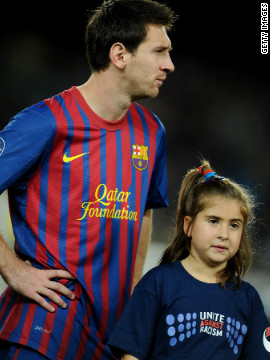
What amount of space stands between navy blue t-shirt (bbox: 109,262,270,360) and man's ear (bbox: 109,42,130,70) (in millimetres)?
836

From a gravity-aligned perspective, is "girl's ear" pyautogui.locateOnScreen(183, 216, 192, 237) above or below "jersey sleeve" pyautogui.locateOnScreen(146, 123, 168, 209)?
below

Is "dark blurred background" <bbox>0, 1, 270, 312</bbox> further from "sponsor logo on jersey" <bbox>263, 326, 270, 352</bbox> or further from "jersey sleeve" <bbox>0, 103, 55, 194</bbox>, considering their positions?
"jersey sleeve" <bbox>0, 103, 55, 194</bbox>

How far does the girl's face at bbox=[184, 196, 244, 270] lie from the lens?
1844 millimetres

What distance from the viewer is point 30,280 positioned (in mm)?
1885

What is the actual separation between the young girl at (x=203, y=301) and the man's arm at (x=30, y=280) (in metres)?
0.26

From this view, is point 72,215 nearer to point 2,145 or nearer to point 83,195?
point 83,195

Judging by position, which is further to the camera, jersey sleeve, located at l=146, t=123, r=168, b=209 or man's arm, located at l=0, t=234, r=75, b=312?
jersey sleeve, located at l=146, t=123, r=168, b=209

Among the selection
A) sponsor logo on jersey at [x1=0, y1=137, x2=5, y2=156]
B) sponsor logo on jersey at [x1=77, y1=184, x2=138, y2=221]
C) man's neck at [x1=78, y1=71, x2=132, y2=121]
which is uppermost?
man's neck at [x1=78, y1=71, x2=132, y2=121]

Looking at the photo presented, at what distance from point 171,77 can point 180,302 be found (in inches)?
227

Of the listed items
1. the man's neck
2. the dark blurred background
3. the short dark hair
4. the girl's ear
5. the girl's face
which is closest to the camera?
the girl's face

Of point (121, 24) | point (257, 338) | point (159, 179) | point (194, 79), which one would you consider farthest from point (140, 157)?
point (194, 79)

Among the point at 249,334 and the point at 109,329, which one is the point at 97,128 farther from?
the point at 249,334

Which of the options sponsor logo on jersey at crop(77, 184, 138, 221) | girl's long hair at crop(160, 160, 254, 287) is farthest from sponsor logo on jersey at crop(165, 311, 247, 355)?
sponsor logo on jersey at crop(77, 184, 138, 221)

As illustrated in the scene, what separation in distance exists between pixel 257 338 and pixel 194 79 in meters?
5.76
